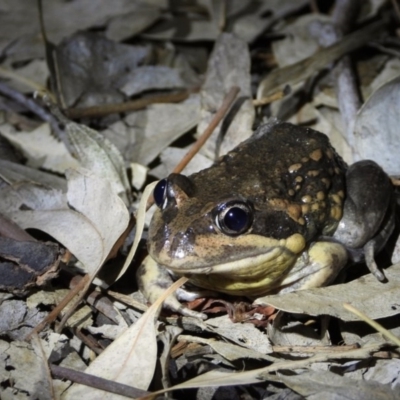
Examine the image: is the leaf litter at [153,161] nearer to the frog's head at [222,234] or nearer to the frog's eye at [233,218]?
the frog's head at [222,234]

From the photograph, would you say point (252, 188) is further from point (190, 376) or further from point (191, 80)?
point (191, 80)

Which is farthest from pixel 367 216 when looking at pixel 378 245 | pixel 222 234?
pixel 222 234

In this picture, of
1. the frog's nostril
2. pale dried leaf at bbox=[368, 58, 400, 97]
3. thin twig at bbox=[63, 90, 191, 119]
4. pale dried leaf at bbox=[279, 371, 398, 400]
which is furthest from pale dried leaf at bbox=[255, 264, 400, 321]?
thin twig at bbox=[63, 90, 191, 119]

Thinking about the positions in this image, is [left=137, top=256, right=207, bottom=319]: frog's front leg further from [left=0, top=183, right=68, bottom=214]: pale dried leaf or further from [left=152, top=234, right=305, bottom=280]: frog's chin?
[left=0, top=183, right=68, bottom=214]: pale dried leaf

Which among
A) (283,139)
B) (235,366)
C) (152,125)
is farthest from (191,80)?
(235,366)

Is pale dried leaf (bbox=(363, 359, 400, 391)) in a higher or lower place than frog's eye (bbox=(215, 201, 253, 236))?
lower

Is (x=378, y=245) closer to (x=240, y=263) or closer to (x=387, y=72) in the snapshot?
(x=240, y=263)
